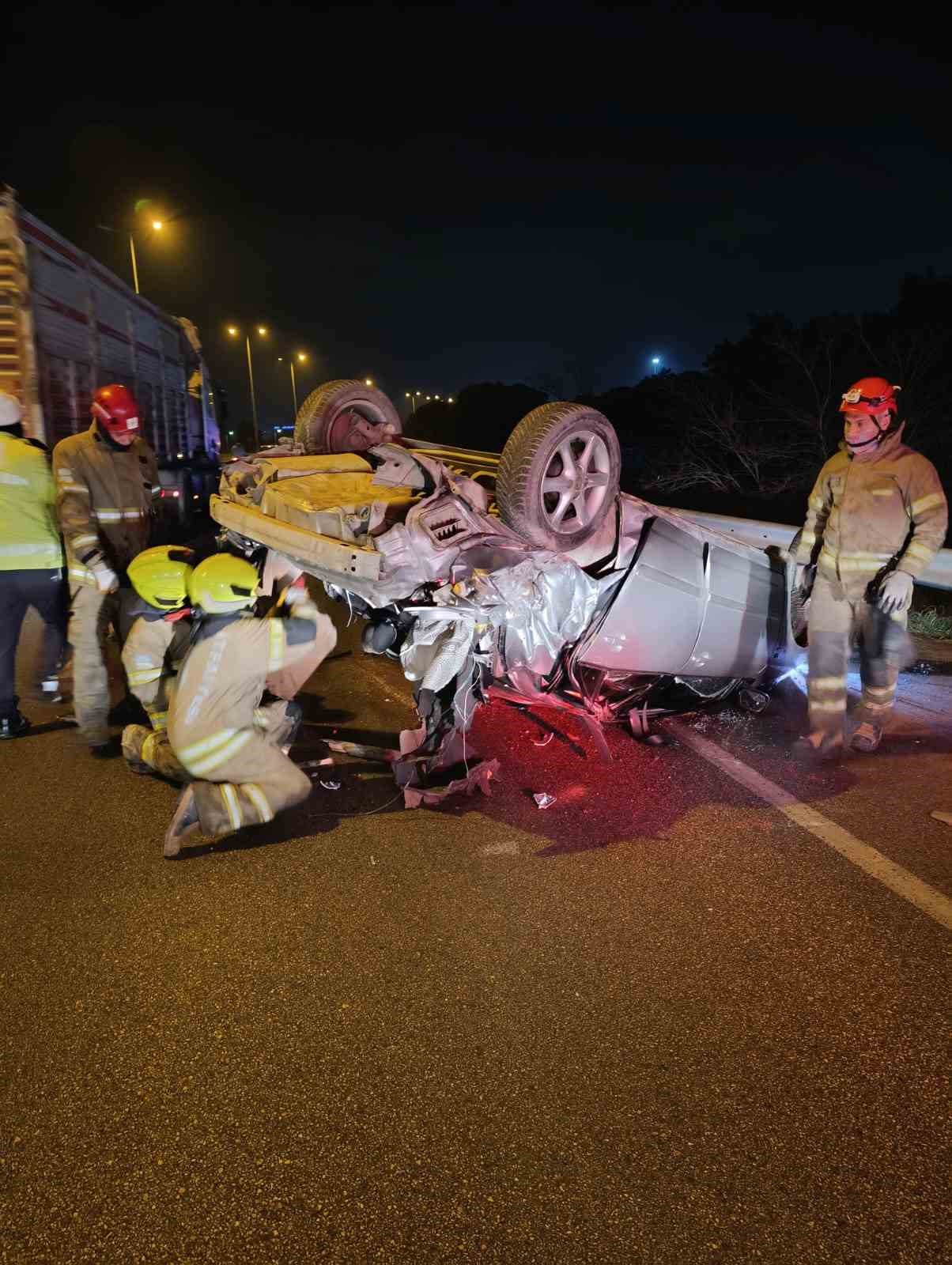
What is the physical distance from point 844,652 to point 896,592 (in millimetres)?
463

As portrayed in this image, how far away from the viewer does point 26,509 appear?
4535 millimetres

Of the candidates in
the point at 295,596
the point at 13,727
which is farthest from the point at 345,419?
the point at 13,727

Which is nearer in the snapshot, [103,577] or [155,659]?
[155,659]

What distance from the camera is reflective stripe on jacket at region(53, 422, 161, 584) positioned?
4.43 metres

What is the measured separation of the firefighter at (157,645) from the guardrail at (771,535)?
2.55 m

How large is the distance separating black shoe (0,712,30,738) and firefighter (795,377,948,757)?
4.34m

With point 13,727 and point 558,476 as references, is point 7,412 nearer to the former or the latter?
point 13,727

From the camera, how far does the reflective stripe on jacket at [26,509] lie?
4.46 metres

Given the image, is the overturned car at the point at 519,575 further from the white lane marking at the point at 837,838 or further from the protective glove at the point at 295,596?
the white lane marking at the point at 837,838

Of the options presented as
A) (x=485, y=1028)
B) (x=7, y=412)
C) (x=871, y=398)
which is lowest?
(x=485, y=1028)

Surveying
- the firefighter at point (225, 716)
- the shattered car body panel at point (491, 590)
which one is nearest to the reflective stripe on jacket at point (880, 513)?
the shattered car body panel at point (491, 590)

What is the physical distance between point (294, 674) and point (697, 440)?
12968 millimetres

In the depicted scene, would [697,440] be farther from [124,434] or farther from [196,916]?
[196,916]

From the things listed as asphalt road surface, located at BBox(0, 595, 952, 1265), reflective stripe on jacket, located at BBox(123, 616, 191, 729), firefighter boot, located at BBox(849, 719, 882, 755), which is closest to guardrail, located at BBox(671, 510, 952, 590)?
firefighter boot, located at BBox(849, 719, 882, 755)
